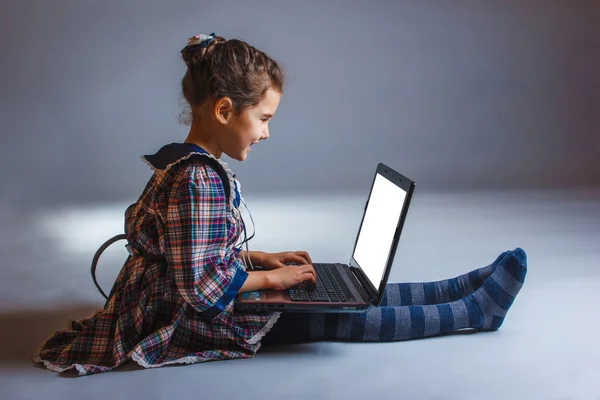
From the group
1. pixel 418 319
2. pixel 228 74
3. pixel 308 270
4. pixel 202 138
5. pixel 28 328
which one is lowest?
pixel 28 328

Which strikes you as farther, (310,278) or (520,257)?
(520,257)

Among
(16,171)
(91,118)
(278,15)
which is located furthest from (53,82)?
(278,15)

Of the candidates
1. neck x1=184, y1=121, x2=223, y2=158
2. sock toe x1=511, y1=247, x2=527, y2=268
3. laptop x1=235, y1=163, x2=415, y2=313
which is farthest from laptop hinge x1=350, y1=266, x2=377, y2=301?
neck x1=184, y1=121, x2=223, y2=158

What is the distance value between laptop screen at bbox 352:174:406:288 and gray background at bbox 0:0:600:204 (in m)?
1.63

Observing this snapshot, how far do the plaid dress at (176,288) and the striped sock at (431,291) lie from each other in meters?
0.36

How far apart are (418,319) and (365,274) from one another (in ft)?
0.51

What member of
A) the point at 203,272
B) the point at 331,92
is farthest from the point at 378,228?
the point at 331,92

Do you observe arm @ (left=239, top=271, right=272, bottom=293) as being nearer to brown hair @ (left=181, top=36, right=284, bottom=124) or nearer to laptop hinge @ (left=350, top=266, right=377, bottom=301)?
laptop hinge @ (left=350, top=266, right=377, bottom=301)

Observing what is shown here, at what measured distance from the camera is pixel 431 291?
6.03 feet

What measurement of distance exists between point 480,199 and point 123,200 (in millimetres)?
1545

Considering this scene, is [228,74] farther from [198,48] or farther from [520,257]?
[520,257]

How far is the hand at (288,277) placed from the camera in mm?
1575

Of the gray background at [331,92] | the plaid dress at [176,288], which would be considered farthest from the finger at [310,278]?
the gray background at [331,92]

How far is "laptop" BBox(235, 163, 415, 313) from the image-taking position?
5.04 feet
